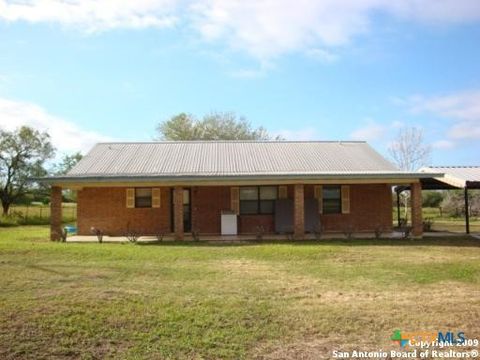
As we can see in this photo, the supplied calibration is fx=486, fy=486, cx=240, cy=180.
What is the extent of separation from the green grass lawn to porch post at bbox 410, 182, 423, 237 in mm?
4165

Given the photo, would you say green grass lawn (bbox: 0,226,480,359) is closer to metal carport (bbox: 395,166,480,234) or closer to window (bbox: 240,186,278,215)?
metal carport (bbox: 395,166,480,234)

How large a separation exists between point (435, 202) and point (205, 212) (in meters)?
26.4

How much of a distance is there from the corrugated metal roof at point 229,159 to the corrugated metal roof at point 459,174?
2225 millimetres

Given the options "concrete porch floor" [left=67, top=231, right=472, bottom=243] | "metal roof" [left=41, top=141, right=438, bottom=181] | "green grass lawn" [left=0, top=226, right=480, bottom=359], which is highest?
"metal roof" [left=41, top=141, right=438, bottom=181]

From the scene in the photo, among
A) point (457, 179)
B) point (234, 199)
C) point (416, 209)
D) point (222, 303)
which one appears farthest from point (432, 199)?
point (222, 303)

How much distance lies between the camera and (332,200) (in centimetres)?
1909

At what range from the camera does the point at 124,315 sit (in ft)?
22.3

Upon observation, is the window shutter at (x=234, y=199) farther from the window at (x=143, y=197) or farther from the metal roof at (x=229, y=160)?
the window at (x=143, y=197)

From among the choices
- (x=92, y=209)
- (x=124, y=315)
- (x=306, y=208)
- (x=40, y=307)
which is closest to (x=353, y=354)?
(x=124, y=315)

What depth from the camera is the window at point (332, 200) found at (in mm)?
19047

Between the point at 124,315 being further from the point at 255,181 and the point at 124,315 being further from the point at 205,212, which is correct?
the point at 205,212

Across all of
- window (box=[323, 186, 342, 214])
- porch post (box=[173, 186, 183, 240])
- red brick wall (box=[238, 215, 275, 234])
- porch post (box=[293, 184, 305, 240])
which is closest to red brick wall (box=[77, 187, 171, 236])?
porch post (box=[173, 186, 183, 240])

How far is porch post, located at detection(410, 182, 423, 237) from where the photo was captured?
1677 centimetres

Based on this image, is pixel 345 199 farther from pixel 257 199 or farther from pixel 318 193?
pixel 257 199
